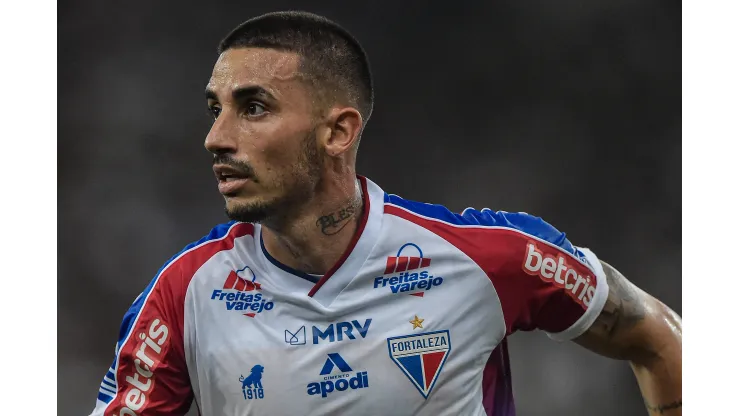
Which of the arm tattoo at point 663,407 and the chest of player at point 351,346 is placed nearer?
the chest of player at point 351,346

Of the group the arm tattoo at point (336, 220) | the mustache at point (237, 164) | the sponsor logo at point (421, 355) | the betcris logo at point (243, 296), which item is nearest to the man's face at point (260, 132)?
the mustache at point (237, 164)

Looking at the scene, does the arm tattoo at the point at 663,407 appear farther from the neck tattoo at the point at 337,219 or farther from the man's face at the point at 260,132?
the man's face at the point at 260,132

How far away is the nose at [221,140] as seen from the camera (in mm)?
2174

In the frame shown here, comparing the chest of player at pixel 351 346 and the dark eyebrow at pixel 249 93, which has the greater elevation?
the dark eyebrow at pixel 249 93

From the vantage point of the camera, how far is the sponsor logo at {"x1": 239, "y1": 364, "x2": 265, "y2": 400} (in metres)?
2.26

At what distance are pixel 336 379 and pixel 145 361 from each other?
506 millimetres

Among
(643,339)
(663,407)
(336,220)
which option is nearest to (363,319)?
(336,220)

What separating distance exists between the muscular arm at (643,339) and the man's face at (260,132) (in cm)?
98

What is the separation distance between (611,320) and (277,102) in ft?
3.83

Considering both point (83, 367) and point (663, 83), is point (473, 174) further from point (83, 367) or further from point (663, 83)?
point (83, 367)

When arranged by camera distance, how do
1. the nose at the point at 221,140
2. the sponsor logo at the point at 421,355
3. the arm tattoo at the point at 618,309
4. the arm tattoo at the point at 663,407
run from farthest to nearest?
the arm tattoo at the point at 663,407 < the arm tattoo at the point at 618,309 < the sponsor logo at the point at 421,355 < the nose at the point at 221,140

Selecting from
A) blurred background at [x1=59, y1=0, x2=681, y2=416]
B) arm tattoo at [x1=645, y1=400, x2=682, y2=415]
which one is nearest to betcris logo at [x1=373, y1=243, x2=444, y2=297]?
arm tattoo at [x1=645, y1=400, x2=682, y2=415]

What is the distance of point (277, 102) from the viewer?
7.33ft

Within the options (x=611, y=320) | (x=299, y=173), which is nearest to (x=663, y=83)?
(x=611, y=320)
